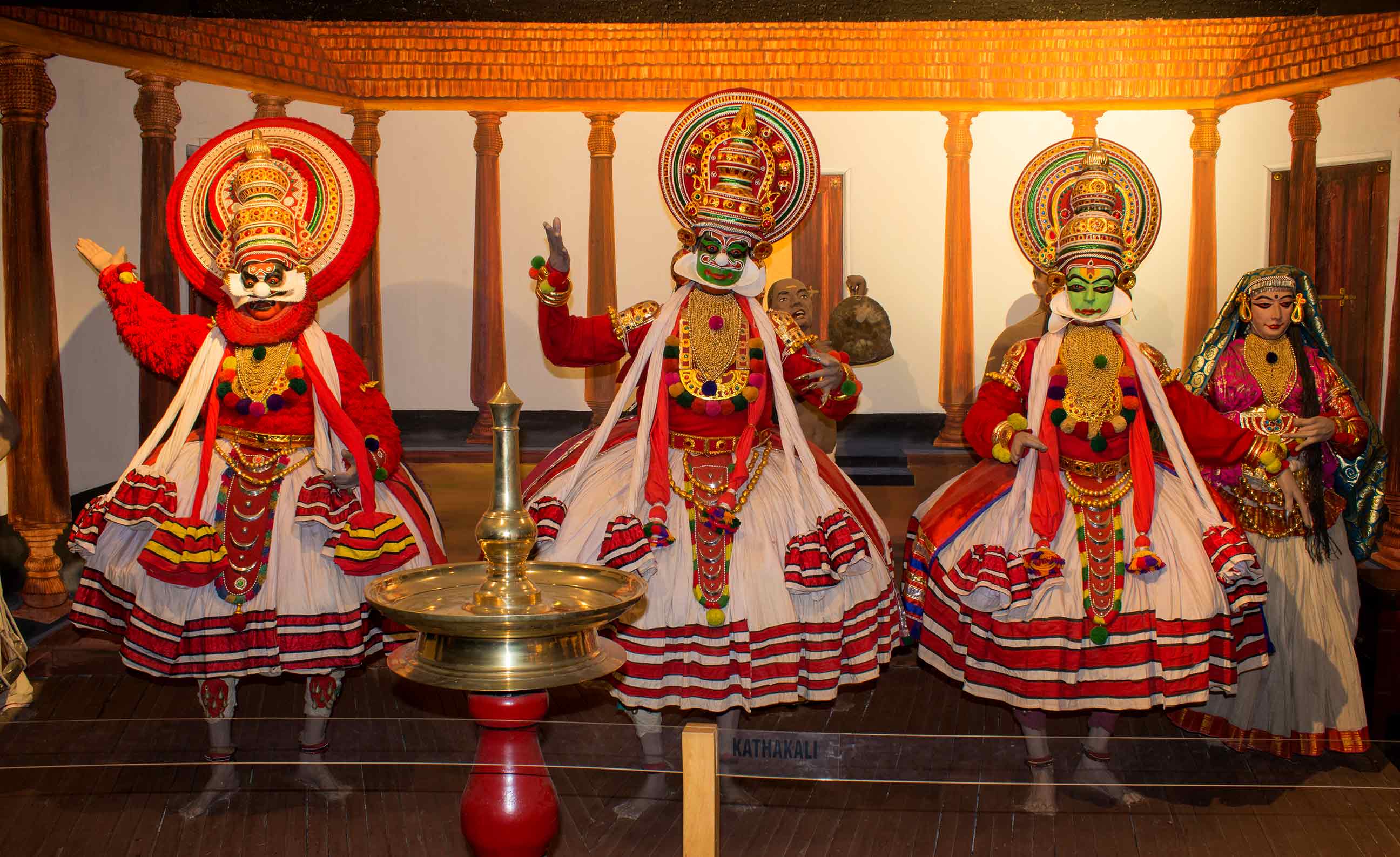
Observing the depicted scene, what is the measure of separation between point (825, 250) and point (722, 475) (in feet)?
5.24

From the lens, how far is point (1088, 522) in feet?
12.4

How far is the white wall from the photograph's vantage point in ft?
Result: 16.1

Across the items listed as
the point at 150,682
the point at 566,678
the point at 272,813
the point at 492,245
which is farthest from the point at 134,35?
the point at 566,678

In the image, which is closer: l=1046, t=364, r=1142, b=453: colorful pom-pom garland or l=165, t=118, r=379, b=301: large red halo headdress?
l=1046, t=364, r=1142, b=453: colorful pom-pom garland

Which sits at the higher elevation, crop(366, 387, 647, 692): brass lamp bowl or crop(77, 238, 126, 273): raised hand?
crop(77, 238, 126, 273): raised hand

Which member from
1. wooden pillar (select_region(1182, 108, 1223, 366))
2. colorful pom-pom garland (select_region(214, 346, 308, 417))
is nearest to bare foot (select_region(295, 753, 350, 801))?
colorful pom-pom garland (select_region(214, 346, 308, 417))

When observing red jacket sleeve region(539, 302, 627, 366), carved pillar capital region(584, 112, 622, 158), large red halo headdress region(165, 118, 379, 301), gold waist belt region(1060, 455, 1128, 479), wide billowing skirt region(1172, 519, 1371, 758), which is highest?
carved pillar capital region(584, 112, 622, 158)

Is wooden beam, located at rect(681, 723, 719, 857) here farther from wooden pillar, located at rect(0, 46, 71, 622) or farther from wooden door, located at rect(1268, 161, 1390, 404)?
wooden door, located at rect(1268, 161, 1390, 404)

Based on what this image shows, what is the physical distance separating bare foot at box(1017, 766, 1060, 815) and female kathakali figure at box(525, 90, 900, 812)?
1.84ft

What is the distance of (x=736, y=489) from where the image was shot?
3.74 metres

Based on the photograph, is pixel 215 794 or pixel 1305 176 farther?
pixel 1305 176

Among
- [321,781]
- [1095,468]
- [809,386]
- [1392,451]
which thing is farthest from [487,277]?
[1392,451]

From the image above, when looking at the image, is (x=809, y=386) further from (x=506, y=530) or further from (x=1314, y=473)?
(x=506, y=530)

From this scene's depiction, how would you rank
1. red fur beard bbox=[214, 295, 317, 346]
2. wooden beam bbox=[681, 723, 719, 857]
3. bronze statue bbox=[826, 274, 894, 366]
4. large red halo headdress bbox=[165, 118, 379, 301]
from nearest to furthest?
1. wooden beam bbox=[681, 723, 719, 857]
2. red fur beard bbox=[214, 295, 317, 346]
3. large red halo headdress bbox=[165, 118, 379, 301]
4. bronze statue bbox=[826, 274, 894, 366]
